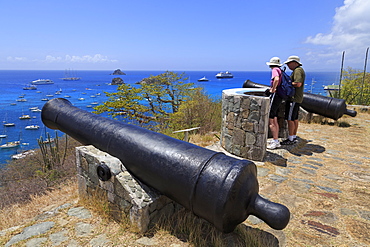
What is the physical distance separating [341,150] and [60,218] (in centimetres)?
614

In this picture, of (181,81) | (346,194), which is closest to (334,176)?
(346,194)

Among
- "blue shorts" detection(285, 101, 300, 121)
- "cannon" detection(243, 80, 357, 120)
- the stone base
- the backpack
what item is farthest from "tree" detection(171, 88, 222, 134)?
the stone base

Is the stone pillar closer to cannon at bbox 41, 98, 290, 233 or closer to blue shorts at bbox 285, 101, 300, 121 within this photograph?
blue shorts at bbox 285, 101, 300, 121

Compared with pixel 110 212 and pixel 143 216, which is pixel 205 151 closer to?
pixel 143 216

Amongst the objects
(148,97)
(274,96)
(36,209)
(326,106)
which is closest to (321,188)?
(274,96)

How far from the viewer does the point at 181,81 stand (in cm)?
2127

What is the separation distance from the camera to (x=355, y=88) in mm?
13875

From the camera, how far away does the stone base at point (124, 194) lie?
2762mm

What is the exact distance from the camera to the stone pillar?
489 centimetres

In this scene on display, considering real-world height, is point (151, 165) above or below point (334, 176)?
above

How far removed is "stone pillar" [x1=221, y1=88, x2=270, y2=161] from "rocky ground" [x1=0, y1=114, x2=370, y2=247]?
402 millimetres

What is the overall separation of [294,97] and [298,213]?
11.0 ft

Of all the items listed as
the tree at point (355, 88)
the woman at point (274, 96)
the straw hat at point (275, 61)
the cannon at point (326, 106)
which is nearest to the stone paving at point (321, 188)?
the woman at point (274, 96)

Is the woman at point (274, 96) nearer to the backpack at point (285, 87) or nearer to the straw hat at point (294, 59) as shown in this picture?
the backpack at point (285, 87)
